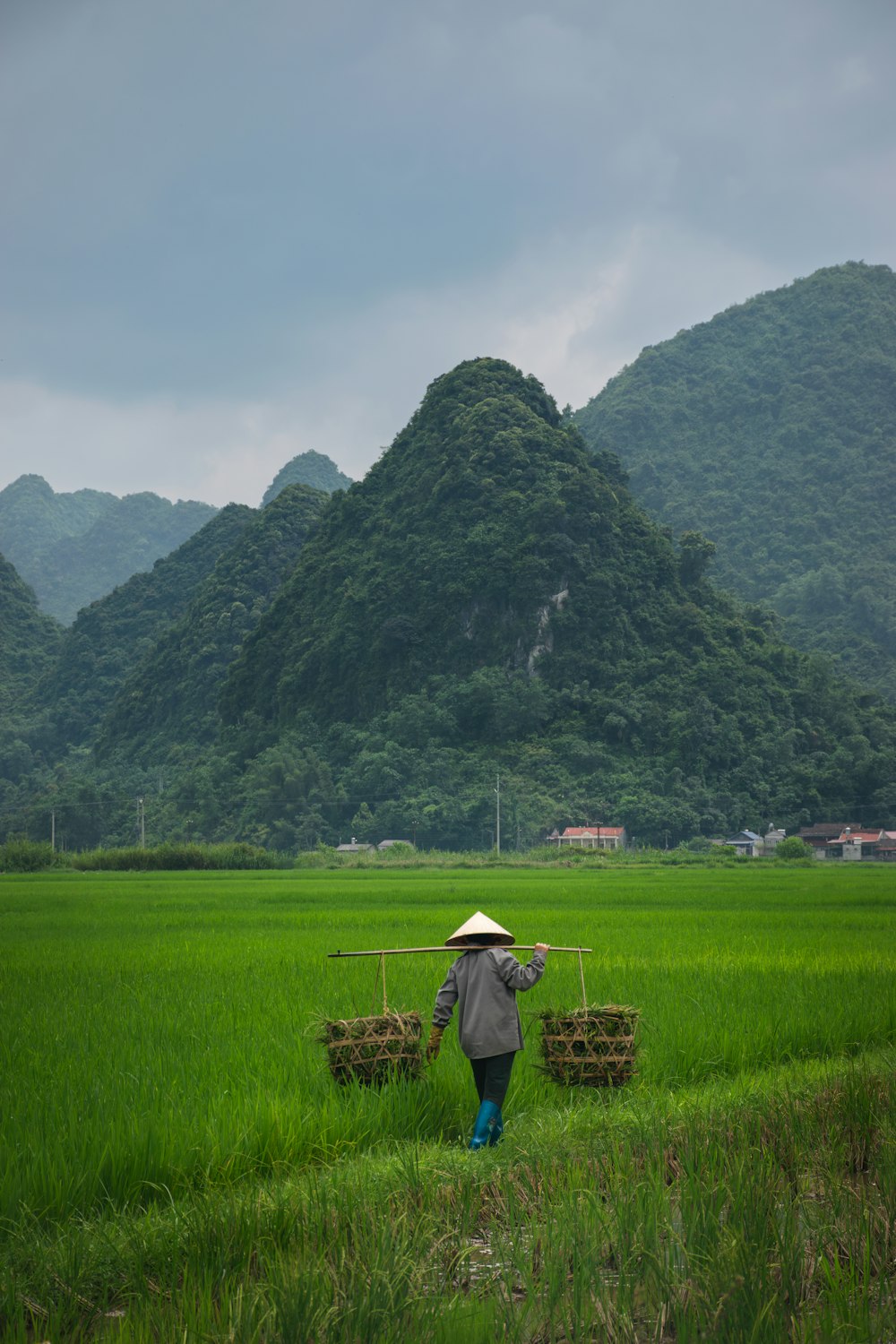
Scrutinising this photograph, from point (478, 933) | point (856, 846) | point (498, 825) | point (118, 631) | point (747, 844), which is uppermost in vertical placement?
point (118, 631)

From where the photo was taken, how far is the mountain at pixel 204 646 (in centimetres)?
9294

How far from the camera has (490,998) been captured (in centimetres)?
562

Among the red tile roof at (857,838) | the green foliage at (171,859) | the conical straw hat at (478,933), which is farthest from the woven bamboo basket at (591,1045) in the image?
the red tile roof at (857,838)

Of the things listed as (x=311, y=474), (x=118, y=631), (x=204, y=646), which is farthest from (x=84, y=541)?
(x=204, y=646)

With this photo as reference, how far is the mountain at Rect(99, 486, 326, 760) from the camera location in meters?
92.9

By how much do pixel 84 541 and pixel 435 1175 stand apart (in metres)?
186

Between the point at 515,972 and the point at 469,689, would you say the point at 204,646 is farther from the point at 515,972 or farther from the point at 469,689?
the point at 515,972

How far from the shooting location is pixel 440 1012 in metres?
5.86

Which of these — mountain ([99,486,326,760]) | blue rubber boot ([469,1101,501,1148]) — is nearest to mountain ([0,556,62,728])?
mountain ([99,486,326,760])

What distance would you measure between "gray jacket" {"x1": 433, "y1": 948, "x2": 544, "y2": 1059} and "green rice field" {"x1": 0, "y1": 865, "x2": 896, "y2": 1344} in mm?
413

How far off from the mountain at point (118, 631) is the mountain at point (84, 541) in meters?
53.6

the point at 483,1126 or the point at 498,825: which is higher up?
the point at 483,1126

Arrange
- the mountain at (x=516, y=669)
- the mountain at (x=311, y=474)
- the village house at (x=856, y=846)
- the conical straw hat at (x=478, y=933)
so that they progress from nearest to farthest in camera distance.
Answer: the conical straw hat at (x=478, y=933), the village house at (x=856, y=846), the mountain at (x=516, y=669), the mountain at (x=311, y=474)

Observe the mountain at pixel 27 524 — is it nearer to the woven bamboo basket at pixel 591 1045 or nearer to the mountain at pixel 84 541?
the mountain at pixel 84 541
